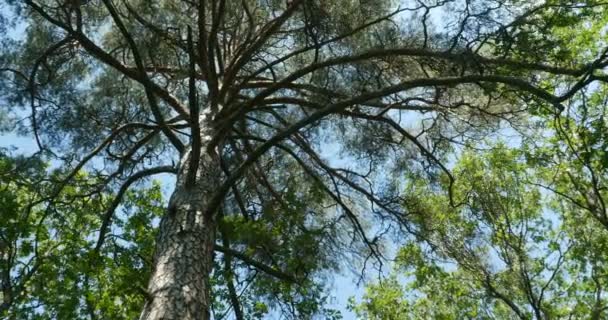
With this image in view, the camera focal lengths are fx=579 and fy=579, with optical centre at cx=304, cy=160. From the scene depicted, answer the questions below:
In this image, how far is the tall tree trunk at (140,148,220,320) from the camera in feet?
10.5

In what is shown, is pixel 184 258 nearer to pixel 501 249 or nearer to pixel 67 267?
pixel 67 267

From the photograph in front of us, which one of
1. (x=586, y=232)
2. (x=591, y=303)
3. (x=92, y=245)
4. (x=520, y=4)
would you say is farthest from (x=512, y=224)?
(x=92, y=245)

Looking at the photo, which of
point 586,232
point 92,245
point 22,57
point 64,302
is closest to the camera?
point 64,302

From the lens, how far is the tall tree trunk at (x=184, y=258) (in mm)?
3207

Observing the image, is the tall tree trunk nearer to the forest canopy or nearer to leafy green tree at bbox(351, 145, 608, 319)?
the forest canopy

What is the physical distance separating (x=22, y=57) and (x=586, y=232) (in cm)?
716

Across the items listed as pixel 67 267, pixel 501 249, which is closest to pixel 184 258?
pixel 67 267

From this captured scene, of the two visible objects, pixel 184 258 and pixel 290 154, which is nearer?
pixel 184 258

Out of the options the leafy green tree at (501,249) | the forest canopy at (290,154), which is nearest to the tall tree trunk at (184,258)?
the forest canopy at (290,154)

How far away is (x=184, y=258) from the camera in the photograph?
11.8ft

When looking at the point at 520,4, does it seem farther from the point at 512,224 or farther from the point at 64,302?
the point at 64,302

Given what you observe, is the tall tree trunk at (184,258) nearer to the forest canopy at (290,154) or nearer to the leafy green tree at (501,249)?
the forest canopy at (290,154)

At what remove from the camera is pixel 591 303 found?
782cm

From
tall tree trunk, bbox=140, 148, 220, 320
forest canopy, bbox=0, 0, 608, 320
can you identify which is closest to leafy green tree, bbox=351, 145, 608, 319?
forest canopy, bbox=0, 0, 608, 320
